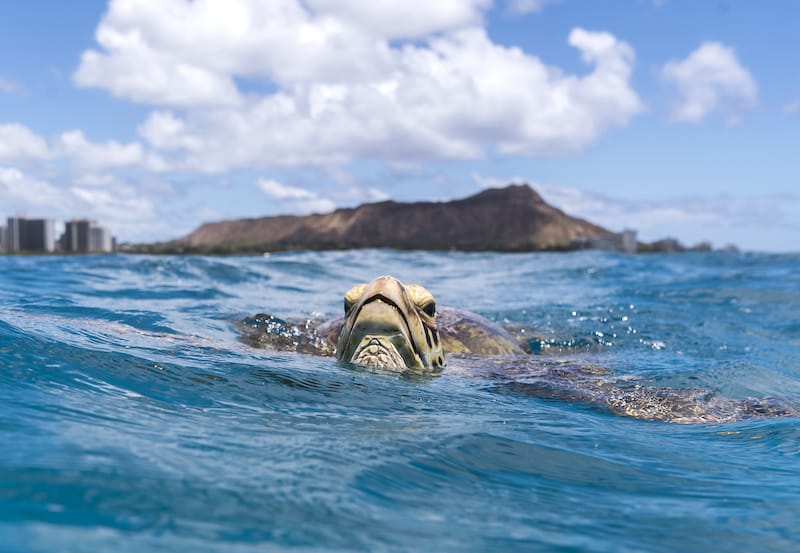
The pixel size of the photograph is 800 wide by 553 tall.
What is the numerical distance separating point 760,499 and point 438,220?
126160 mm

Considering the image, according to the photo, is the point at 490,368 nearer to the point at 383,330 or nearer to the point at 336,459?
the point at 383,330

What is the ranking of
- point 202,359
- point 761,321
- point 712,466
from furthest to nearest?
point 761,321 → point 202,359 → point 712,466

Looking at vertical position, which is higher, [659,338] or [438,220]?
[438,220]

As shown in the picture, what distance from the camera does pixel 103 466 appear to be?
8.13 feet

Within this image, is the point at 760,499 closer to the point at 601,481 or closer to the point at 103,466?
the point at 601,481

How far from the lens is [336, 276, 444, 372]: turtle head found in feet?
16.7

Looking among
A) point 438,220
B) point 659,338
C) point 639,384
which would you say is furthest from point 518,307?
point 438,220

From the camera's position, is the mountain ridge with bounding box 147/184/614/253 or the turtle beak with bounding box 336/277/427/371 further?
the mountain ridge with bounding box 147/184/614/253

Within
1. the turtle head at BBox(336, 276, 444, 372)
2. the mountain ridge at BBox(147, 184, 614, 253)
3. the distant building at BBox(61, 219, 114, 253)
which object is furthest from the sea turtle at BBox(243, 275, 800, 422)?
the mountain ridge at BBox(147, 184, 614, 253)

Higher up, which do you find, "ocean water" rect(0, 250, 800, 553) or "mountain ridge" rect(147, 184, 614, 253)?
"mountain ridge" rect(147, 184, 614, 253)

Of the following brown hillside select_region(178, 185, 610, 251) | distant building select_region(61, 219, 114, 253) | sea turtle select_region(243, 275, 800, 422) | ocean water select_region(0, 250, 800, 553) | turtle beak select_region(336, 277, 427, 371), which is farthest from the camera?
brown hillside select_region(178, 185, 610, 251)

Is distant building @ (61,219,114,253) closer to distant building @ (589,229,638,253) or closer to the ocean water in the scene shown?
the ocean water

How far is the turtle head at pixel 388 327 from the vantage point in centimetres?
508

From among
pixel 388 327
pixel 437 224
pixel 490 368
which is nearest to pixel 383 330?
pixel 388 327
